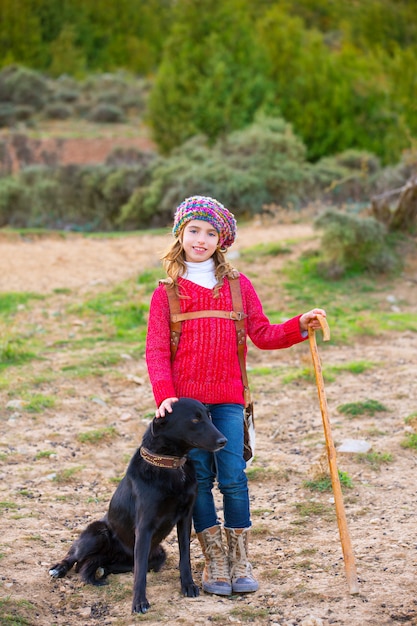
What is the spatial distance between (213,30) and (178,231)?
16.1 metres

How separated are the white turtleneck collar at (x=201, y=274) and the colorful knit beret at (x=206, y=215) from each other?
139 millimetres

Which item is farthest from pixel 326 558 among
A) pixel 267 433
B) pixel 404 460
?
pixel 267 433

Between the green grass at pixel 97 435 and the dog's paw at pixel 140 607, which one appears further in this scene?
the green grass at pixel 97 435

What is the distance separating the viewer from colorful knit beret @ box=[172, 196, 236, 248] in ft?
12.3

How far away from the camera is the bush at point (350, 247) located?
33.2 ft

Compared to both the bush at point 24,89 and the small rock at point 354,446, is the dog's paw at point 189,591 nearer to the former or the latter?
the small rock at point 354,446

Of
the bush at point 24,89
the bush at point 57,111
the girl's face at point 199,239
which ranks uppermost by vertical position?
the bush at point 24,89

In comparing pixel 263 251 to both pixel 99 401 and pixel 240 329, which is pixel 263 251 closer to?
pixel 99 401

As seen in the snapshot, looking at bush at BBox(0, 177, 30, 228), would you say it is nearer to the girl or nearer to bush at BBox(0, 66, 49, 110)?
the girl

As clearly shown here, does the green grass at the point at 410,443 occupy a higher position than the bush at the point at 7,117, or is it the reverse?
the bush at the point at 7,117

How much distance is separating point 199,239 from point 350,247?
6.74 meters

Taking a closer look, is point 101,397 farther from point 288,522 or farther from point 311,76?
point 311,76

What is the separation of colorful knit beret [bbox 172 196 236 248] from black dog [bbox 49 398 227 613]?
32.7 inches

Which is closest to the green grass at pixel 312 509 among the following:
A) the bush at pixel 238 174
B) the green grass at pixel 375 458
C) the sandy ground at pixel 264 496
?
the sandy ground at pixel 264 496
